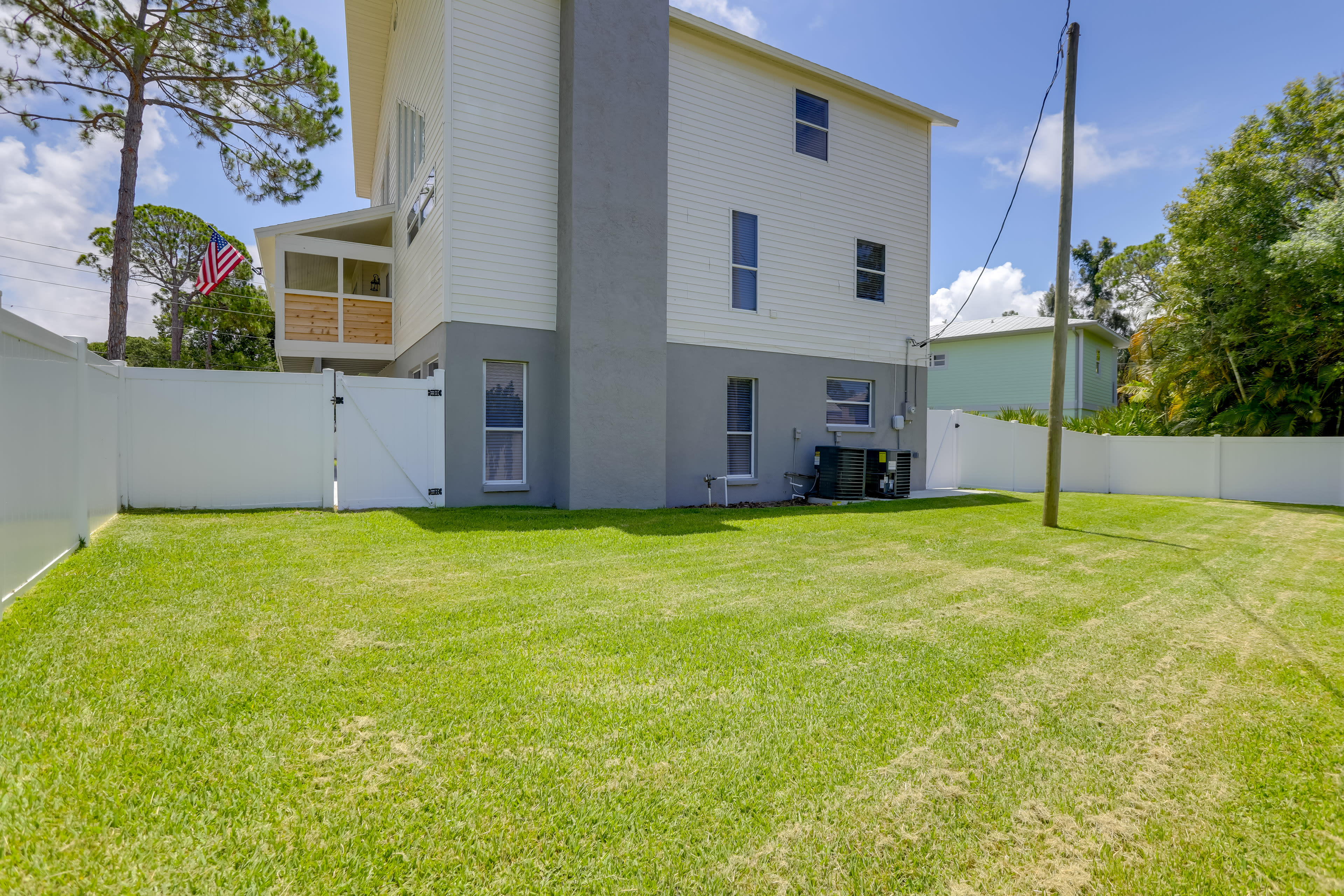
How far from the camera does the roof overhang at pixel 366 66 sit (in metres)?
13.2

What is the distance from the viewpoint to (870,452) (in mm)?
11469

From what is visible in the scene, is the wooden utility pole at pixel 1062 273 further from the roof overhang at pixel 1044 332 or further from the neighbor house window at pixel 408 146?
the roof overhang at pixel 1044 332

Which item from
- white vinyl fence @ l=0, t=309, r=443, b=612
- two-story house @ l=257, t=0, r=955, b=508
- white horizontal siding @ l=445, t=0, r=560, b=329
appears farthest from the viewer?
two-story house @ l=257, t=0, r=955, b=508

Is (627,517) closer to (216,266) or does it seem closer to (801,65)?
(801,65)

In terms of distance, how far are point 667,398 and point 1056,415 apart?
5.54m

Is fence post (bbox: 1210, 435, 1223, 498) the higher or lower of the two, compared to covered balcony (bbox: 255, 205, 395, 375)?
lower

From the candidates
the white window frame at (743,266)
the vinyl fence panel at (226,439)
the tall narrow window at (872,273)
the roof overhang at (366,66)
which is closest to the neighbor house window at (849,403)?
the tall narrow window at (872,273)

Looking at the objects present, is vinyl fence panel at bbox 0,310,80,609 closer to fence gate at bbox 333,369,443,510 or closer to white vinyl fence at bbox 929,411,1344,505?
fence gate at bbox 333,369,443,510

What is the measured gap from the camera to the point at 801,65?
37.2 feet

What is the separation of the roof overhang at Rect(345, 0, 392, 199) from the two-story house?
95 millimetres

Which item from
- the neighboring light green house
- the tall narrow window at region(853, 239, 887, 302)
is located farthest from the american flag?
the neighboring light green house

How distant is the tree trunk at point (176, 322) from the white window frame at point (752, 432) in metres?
29.4

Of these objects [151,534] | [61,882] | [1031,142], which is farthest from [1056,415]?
[151,534]

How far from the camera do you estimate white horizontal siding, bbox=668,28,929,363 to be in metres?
10.5
